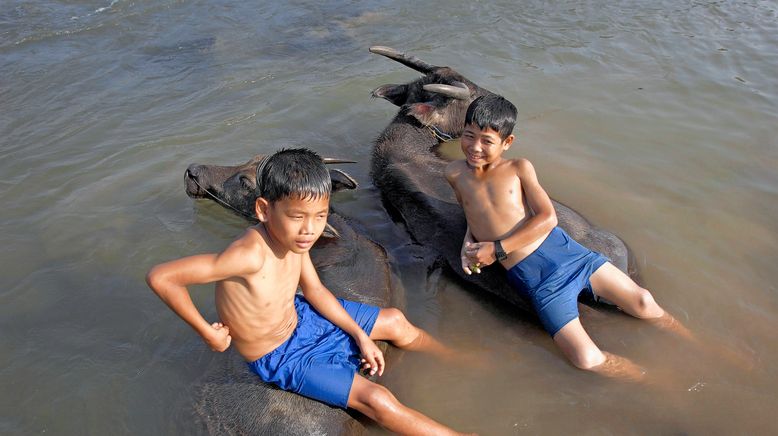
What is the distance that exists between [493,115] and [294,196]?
4.37 feet

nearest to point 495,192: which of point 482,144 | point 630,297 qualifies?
point 482,144

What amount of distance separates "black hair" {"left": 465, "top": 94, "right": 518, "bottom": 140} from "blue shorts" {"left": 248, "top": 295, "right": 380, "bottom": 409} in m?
1.29

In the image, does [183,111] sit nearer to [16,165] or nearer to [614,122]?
[16,165]

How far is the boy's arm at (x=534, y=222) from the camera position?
312cm

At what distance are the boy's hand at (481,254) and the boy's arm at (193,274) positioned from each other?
1.27 meters

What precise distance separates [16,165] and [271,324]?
343 centimetres

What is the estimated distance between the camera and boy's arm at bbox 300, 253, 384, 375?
2729 millimetres

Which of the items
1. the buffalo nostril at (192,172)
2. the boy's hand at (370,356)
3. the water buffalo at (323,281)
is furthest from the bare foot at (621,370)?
the buffalo nostril at (192,172)

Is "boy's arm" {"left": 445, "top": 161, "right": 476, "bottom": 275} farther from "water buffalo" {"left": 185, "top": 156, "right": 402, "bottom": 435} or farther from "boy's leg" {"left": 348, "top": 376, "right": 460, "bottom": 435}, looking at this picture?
"boy's leg" {"left": 348, "top": 376, "right": 460, "bottom": 435}

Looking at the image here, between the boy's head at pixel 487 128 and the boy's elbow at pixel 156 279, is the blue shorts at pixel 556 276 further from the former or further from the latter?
the boy's elbow at pixel 156 279

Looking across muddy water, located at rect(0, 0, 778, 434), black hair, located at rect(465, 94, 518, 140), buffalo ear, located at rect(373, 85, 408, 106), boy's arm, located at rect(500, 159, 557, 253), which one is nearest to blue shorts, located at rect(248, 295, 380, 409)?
muddy water, located at rect(0, 0, 778, 434)

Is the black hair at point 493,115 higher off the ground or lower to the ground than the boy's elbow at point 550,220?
higher

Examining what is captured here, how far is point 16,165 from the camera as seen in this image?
15.7ft

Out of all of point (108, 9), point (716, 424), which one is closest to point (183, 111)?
point (108, 9)
